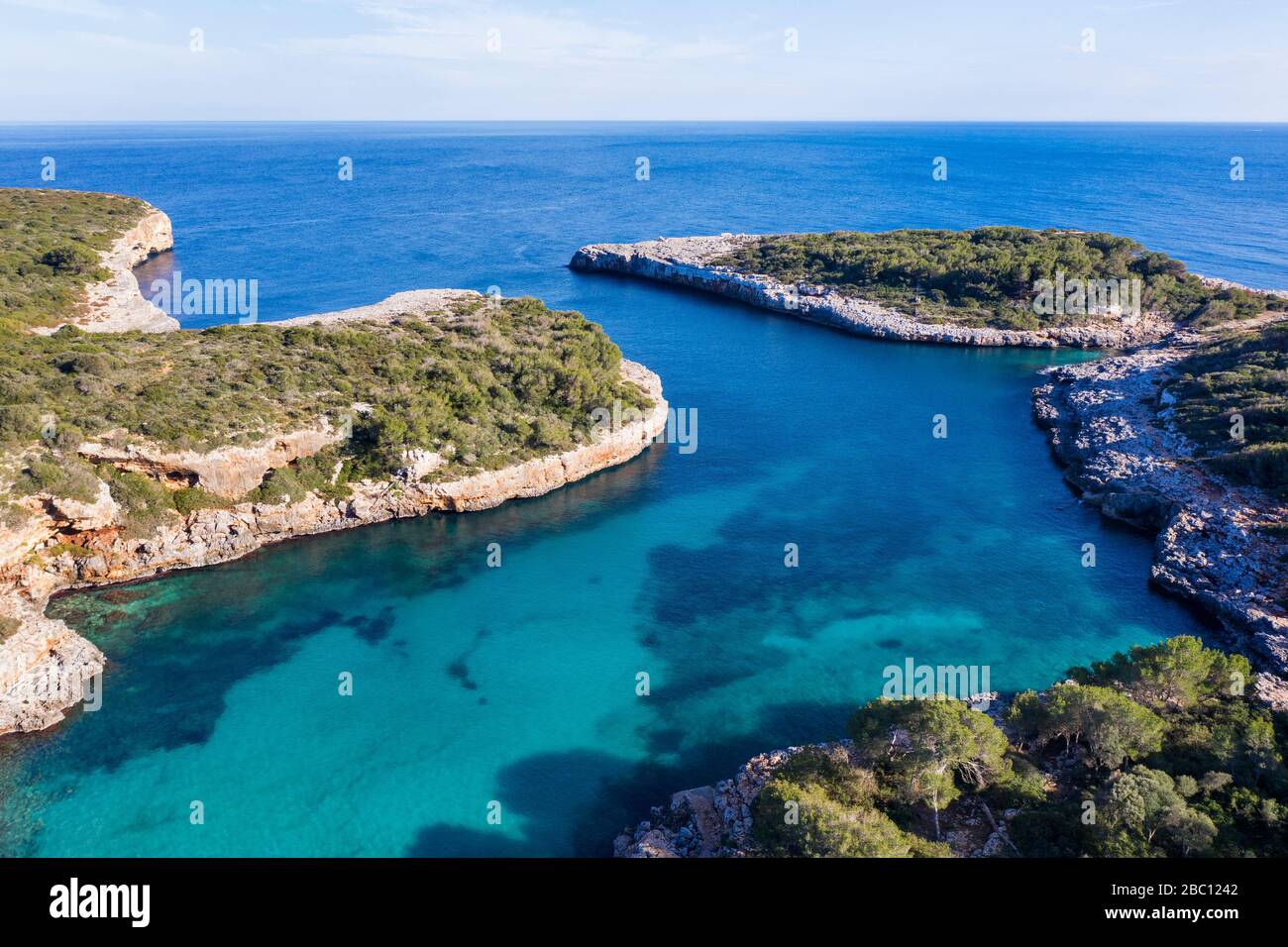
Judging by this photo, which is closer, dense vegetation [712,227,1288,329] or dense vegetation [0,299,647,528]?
dense vegetation [0,299,647,528]

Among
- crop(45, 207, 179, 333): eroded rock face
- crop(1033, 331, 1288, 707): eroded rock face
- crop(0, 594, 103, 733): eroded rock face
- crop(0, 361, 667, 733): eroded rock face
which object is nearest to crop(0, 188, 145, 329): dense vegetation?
crop(45, 207, 179, 333): eroded rock face

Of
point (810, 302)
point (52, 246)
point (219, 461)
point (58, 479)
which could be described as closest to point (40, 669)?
point (58, 479)

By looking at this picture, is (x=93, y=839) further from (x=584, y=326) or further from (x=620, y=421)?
(x=584, y=326)

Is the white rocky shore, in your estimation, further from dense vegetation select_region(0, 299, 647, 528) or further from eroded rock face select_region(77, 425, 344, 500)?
eroded rock face select_region(77, 425, 344, 500)

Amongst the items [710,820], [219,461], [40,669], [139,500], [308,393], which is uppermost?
[308,393]

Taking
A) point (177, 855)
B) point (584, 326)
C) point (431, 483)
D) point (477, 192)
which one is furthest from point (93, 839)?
point (477, 192)

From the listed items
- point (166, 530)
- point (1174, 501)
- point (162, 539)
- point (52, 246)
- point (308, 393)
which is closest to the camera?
point (162, 539)

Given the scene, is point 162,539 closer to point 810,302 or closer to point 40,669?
point 40,669
